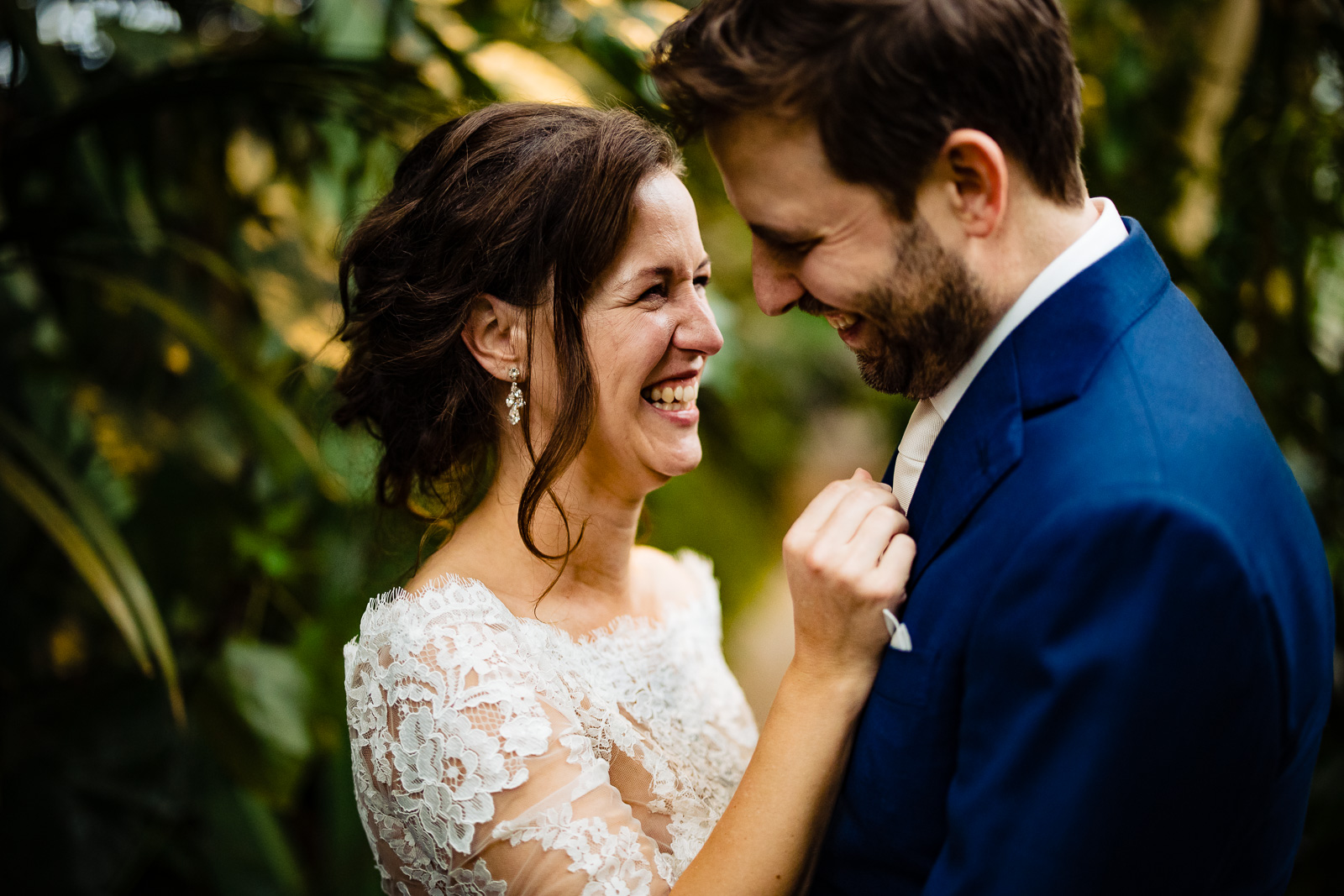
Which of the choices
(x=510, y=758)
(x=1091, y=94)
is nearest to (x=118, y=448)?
(x=510, y=758)

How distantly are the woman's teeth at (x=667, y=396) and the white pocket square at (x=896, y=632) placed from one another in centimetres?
60

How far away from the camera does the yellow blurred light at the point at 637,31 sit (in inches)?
73.2

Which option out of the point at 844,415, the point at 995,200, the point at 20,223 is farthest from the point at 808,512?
the point at 844,415

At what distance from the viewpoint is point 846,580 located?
103cm

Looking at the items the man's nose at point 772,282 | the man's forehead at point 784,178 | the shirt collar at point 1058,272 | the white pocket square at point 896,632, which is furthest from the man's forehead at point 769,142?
the white pocket square at point 896,632

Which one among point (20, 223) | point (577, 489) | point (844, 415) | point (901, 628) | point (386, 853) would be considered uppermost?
point (901, 628)

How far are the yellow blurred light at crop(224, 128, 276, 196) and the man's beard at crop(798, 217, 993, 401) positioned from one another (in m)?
2.16

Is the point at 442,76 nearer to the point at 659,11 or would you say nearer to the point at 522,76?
the point at 522,76

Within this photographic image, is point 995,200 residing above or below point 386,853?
above

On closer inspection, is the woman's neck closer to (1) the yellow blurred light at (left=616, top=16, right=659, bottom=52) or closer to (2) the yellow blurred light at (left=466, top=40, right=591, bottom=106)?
(2) the yellow blurred light at (left=466, top=40, right=591, bottom=106)

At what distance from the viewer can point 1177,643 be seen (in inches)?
30.2

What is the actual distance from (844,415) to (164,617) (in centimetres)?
502

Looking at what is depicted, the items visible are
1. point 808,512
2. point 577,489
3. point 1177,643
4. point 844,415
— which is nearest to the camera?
point 1177,643

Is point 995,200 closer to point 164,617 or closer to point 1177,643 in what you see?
point 1177,643
